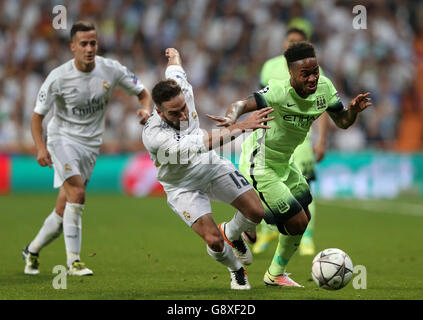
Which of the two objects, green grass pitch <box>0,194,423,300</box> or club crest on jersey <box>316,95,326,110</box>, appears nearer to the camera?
green grass pitch <box>0,194,423,300</box>

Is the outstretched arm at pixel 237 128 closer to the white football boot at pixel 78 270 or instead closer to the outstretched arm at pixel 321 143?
the white football boot at pixel 78 270

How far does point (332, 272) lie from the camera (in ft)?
20.8

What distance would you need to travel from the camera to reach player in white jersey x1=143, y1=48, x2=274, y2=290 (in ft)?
21.0

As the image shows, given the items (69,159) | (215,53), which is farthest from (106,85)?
(215,53)

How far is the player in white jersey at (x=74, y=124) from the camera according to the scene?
773 cm

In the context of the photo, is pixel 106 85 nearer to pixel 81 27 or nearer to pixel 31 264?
pixel 81 27

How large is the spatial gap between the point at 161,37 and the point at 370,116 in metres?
5.90

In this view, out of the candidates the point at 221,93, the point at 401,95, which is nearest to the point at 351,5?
the point at 401,95

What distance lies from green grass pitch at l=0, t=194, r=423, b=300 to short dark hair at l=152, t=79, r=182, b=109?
167 cm

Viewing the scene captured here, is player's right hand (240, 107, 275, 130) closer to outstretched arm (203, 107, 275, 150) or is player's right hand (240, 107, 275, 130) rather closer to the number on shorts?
outstretched arm (203, 107, 275, 150)

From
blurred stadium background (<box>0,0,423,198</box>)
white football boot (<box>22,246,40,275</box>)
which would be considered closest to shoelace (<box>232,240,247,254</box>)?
white football boot (<box>22,246,40,275</box>)

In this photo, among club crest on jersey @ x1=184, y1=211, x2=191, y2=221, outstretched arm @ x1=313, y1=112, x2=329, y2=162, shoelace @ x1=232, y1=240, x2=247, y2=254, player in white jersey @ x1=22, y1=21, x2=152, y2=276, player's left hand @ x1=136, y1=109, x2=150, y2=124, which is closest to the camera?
club crest on jersey @ x1=184, y1=211, x2=191, y2=221

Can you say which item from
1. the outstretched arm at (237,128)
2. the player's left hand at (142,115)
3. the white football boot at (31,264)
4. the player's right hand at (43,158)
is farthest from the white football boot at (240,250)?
the white football boot at (31,264)

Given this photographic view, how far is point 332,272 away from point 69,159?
122 inches
